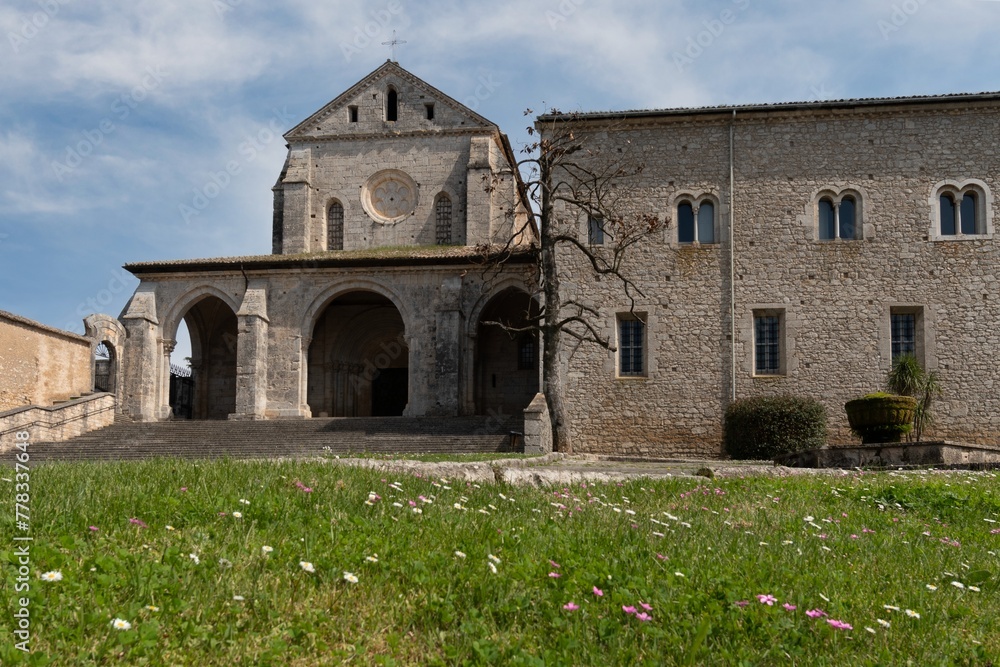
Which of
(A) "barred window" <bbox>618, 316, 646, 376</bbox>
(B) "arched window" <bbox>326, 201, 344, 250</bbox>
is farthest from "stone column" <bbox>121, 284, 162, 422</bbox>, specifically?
(A) "barred window" <bbox>618, 316, 646, 376</bbox>

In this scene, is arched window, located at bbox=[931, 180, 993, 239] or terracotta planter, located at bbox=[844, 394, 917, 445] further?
arched window, located at bbox=[931, 180, 993, 239]

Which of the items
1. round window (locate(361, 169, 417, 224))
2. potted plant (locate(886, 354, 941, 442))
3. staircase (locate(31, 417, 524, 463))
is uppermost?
round window (locate(361, 169, 417, 224))

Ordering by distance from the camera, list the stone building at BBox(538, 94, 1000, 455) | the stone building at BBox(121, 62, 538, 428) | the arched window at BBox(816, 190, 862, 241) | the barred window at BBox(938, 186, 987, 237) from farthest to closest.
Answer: the stone building at BBox(121, 62, 538, 428) < the arched window at BBox(816, 190, 862, 241) < the barred window at BBox(938, 186, 987, 237) < the stone building at BBox(538, 94, 1000, 455)

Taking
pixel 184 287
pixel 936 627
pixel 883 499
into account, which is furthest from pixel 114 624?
pixel 184 287

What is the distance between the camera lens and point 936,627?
490cm

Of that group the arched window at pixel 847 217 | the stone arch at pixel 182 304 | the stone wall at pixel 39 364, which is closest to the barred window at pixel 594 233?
the arched window at pixel 847 217

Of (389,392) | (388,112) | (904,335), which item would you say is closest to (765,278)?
(904,335)

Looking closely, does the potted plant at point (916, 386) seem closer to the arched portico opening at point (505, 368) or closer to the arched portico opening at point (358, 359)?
the arched portico opening at point (505, 368)

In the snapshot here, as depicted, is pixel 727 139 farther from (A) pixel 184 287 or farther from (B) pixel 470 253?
(A) pixel 184 287

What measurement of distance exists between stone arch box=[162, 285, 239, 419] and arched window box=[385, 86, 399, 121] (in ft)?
28.7

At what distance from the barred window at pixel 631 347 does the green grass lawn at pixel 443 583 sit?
15.9m

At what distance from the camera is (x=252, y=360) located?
26.5m

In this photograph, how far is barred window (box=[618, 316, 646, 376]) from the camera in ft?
76.2

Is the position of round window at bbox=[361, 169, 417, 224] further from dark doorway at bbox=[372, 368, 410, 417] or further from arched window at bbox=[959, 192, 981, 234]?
arched window at bbox=[959, 192, 981, 234]
